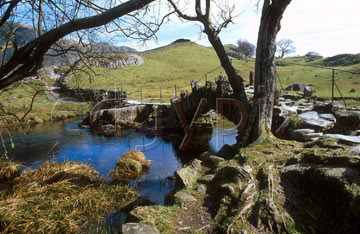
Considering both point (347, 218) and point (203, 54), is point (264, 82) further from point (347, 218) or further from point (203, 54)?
point (203, 54)

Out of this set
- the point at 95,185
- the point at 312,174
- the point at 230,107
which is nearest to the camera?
the point at 312,174

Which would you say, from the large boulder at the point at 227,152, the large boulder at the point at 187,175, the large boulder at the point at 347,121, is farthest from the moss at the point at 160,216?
the large boulder at the point at 347,121

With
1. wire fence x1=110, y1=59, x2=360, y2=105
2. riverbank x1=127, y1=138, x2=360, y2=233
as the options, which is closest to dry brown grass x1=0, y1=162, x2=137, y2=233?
riverbank x1=127, y1=138, x2=360, y2=233

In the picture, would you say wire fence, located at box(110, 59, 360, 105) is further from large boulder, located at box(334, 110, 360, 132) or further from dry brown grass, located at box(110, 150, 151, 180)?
dry brown grass, located at box(110, 150, 151, 180)

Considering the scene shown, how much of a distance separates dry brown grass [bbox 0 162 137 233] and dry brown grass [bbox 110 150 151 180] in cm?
92

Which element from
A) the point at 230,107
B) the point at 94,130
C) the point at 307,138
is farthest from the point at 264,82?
the point at 94,130

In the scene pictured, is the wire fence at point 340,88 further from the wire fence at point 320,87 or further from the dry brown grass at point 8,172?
the dry brown grass at point 8,172

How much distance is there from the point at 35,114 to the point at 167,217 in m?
26.0

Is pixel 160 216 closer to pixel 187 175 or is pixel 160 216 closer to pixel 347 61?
pixel 187 175

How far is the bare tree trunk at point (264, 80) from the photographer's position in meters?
8.24

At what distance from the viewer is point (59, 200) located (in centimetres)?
786

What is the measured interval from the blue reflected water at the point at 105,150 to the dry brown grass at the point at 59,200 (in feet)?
3.36

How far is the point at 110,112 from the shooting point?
891 inches

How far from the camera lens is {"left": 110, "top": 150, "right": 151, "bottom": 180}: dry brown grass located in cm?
1076
